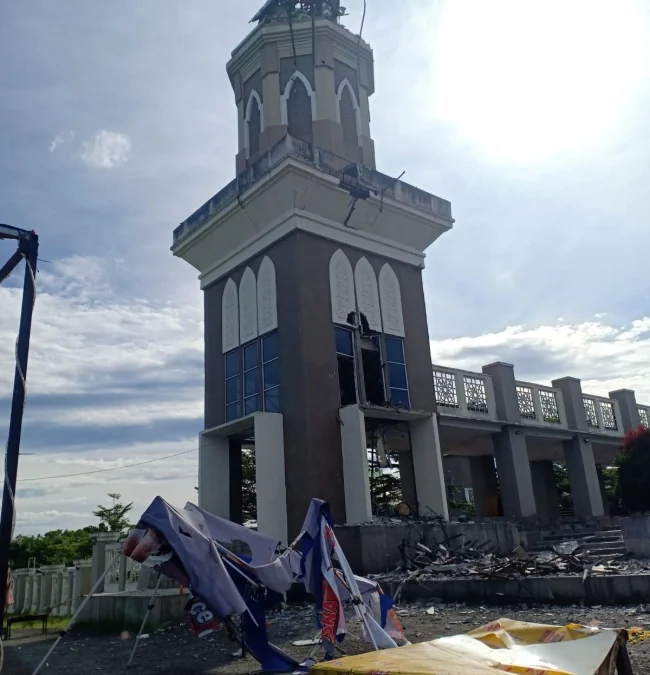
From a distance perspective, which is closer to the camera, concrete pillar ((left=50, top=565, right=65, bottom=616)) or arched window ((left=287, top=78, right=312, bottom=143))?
arched window ((left=287, top=78, right=312, bottom=143))

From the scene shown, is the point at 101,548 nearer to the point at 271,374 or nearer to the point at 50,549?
the point at 271,374

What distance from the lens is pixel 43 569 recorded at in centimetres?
2120

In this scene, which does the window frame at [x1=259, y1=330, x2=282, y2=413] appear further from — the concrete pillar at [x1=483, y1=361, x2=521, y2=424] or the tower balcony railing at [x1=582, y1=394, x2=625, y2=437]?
the tower balcony railing at [x1=582, y1=394, x2=625, y2=437]

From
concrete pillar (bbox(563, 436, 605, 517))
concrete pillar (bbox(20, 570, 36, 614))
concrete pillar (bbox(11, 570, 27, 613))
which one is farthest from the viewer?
concrete pillar (bbox(11, 570, 27, 613))

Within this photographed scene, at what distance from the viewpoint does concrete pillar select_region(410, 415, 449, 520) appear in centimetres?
1498

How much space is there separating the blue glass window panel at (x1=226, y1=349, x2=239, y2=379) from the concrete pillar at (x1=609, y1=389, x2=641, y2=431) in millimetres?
15105

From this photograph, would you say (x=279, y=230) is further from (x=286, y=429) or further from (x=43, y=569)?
(x=43, y=569)

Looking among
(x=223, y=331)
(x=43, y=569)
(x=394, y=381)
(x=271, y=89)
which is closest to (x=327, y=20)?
(x=271, y=89)

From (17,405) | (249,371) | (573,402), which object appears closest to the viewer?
(17,405)

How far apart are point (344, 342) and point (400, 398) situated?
206cm

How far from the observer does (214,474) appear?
16047 mm

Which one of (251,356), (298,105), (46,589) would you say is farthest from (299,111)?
(46,589)

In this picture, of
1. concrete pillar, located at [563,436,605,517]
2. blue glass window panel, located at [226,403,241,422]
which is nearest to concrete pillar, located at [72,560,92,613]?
blue glass window panel, located at [226,403,241,422]

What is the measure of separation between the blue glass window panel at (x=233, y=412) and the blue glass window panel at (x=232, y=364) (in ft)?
2.82
